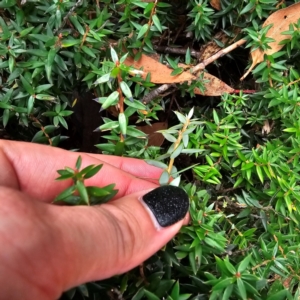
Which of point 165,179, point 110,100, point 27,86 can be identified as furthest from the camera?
point 27,86

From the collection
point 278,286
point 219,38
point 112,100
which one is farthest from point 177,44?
point 278,286

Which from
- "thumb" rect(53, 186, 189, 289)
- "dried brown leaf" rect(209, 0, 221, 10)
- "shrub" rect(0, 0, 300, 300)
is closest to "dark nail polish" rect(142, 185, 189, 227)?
"thumb" rect(53, 186, 189, 289)

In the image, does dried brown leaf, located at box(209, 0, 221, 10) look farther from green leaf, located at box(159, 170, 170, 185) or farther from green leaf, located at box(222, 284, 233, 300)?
green leaf, located at box(222, 284, 233, 300)

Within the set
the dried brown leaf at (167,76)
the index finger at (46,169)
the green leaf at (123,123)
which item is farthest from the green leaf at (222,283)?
the dried brown leaf at (167,76)

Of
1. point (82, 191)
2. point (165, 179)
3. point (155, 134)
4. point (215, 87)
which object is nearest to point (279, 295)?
point (165, 179)

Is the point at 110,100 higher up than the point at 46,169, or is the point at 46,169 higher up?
the point at 110,100

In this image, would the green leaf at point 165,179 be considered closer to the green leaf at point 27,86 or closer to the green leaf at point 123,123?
the green leaf at point 123,123

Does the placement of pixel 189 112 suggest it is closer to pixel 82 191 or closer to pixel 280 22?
pixel 82 191
